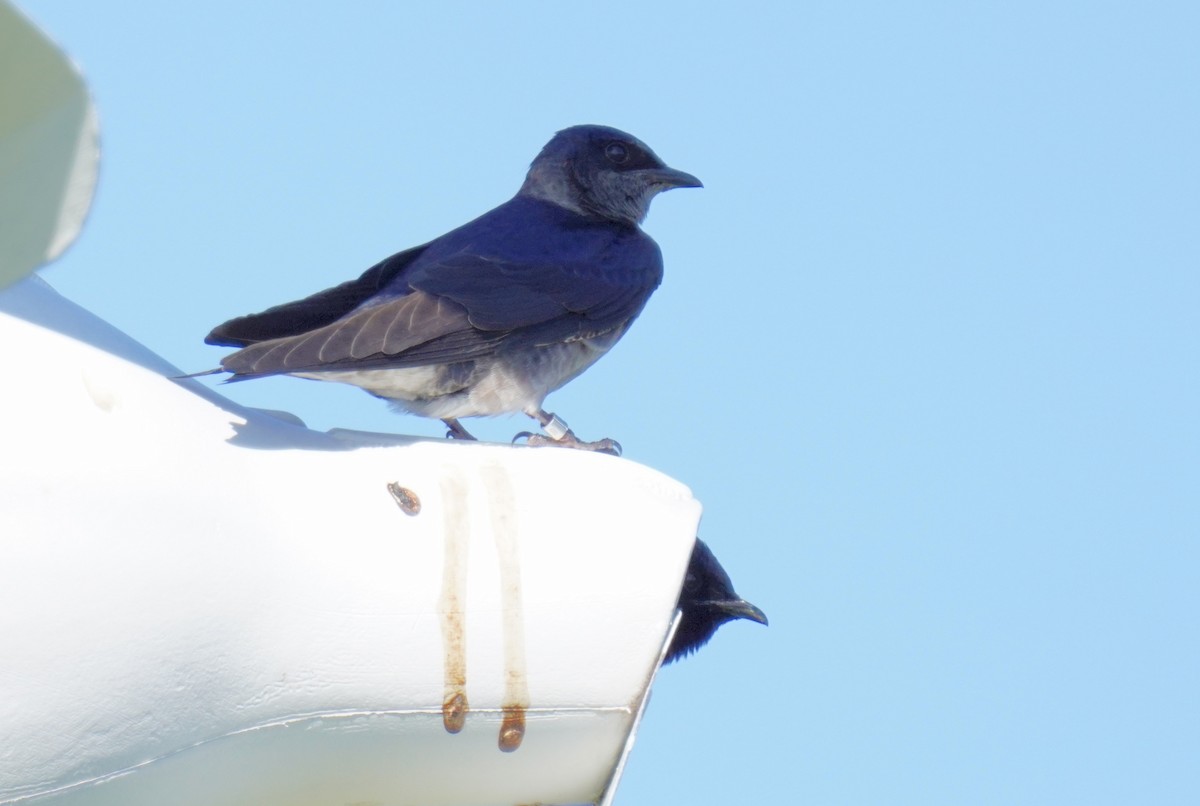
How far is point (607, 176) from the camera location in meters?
5.36

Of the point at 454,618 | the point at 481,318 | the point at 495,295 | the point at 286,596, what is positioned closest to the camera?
the point at 286,596

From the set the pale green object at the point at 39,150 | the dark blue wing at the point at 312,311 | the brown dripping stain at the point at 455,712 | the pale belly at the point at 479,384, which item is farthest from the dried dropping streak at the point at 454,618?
the pale belly at the point at 479,384

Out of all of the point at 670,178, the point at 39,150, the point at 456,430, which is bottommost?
the point at 456,430

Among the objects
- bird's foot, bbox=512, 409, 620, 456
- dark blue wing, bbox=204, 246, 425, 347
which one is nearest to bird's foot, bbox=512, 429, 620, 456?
bird's foot, bbox=512, 409, 620, 456

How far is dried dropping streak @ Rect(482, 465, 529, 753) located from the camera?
217cm

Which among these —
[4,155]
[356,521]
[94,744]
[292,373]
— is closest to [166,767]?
[94,744]

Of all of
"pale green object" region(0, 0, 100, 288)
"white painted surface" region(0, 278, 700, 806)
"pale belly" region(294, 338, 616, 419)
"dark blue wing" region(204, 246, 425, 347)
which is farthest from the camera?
"pale belly" region(294, 338, 616, 419)

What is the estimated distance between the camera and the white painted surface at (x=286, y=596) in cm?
167

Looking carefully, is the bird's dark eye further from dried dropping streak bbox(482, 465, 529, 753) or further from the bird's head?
dried dropping streak bbox(482, 465, 529, 753)

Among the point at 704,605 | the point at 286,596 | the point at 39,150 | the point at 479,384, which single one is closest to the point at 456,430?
the point at 479,384

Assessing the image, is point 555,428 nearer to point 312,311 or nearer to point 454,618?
point 312,311

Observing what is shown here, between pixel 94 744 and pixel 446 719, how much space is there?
1.75ft

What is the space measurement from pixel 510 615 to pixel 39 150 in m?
1.11

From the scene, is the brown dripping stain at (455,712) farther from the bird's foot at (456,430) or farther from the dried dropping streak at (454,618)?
the bird's foot at (456,430)
